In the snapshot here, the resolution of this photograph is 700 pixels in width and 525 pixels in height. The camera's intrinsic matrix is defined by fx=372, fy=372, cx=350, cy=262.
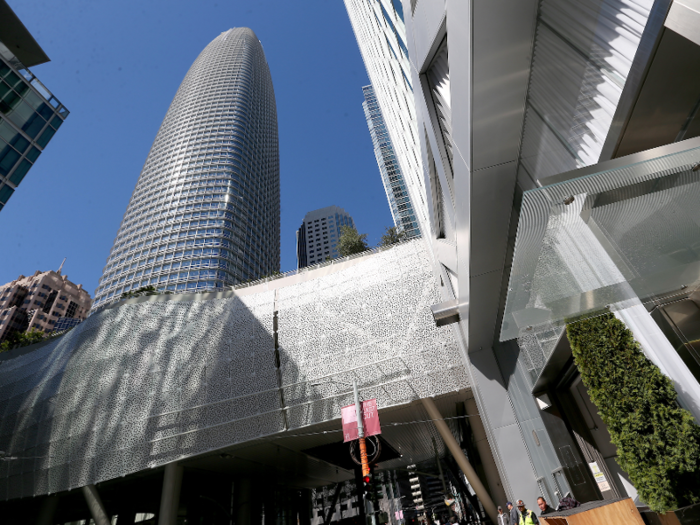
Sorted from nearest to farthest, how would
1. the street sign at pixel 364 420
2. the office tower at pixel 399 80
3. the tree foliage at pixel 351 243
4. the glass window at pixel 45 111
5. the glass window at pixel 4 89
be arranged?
the office tower at pixel 399 80
the street sign at pixel 364 420
the glass window at pixel 4 89
the glass window at pixel 45 111
the tree foliage at pixel 351 243

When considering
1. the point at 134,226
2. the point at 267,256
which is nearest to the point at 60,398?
the point at 134,226

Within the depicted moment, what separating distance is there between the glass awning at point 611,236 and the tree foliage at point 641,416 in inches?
31.3

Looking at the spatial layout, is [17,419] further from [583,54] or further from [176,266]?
[176,266]

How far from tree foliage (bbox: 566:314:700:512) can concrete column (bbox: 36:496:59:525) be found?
2528 centimetres

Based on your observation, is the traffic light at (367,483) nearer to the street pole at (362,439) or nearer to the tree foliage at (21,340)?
the street pole at (362,439)

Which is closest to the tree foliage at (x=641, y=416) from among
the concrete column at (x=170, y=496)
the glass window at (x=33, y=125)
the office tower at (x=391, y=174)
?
the concrete column at (x=170, y=496)

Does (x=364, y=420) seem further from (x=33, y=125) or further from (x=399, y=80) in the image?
(x=33, y=125)

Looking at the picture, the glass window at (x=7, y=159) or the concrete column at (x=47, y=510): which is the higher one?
the glass window at (x=7, y=159)

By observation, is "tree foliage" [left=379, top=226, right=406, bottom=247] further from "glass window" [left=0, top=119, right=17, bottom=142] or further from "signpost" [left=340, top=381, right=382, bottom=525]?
"glass window" [left=0, top=119, right=17, bottom=142]

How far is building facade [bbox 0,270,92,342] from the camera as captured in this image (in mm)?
83312

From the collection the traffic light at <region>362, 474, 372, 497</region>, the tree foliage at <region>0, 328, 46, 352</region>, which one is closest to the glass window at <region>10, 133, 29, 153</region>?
the tree foliage at <region>0, 328, 46, 352</region>

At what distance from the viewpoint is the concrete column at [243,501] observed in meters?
23.5

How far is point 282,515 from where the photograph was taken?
31.3 m

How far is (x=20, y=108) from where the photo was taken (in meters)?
21.1
